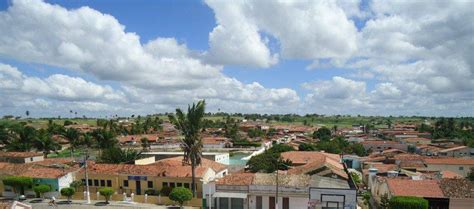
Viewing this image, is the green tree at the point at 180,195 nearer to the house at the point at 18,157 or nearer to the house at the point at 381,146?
the house at the point at 18,157

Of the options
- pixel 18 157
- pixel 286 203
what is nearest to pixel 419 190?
pixel 286 203

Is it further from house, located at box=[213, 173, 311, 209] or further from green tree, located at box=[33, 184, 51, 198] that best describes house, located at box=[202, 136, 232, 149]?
house, located at box=[213, 173, 311, 209]

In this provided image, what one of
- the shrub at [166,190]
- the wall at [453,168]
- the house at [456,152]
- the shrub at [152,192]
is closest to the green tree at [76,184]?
the shrub at [152,192]

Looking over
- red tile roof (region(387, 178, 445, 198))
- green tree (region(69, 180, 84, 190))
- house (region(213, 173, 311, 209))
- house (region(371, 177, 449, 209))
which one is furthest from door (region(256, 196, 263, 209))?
green tree (region(69, 180, 84, 190))

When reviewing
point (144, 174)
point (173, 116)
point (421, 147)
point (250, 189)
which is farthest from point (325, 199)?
point (421, 147)

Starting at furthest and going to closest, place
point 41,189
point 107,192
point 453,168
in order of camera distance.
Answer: point 453,168
point 41,189
point 107,192

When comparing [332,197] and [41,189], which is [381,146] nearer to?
[332,197]
